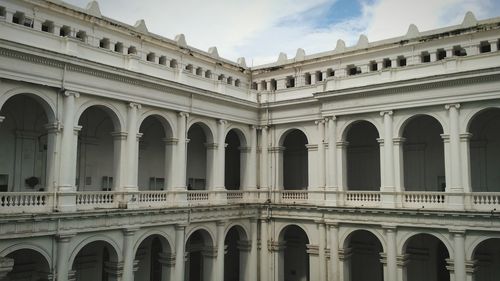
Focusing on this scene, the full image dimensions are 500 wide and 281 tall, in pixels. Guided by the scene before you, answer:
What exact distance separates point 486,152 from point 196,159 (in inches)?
641

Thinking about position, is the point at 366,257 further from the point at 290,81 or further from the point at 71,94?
the point at 71,94

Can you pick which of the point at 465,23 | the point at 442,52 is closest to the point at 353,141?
the point at 442,52

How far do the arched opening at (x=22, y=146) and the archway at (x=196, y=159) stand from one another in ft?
30.7

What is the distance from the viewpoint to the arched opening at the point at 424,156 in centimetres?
2683

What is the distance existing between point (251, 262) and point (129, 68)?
1330 cm

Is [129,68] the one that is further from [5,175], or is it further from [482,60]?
[482,60]

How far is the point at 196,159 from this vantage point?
30.1m

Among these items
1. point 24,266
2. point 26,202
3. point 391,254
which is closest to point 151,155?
point 24,266

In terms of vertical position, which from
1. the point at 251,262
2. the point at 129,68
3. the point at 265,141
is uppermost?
the point at 129,68

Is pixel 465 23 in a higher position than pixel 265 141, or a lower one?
higher

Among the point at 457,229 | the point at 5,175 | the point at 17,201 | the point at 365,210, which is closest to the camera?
the point at 17,201

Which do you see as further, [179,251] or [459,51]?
[459,51]

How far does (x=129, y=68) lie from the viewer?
22609 mm

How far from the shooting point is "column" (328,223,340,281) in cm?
2586
